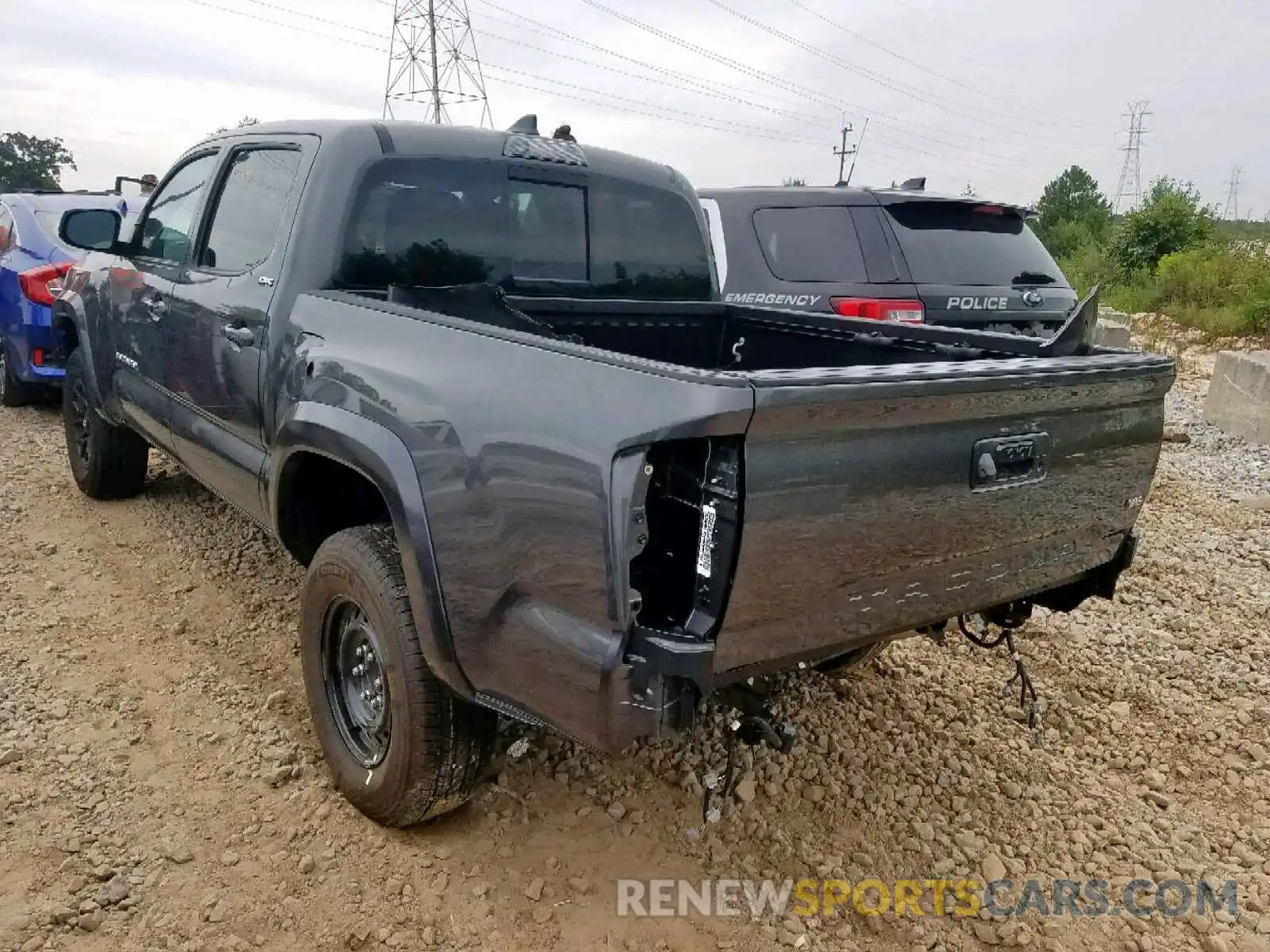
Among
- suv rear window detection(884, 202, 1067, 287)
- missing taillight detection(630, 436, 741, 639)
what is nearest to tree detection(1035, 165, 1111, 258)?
suv rear window detection(884, 202, 1067, 287)

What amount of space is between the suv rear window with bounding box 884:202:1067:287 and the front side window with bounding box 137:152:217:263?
353 centimetres

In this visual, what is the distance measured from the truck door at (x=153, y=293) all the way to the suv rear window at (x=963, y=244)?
3.58 m

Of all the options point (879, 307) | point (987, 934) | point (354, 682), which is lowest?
point (987, 934)

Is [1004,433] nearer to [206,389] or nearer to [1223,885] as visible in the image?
[1223,885]

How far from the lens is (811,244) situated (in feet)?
17.6

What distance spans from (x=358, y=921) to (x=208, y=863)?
0.49 metres

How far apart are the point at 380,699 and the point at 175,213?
2.56m

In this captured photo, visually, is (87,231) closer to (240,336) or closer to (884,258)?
(240,336)

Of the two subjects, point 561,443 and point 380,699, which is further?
point 380,699

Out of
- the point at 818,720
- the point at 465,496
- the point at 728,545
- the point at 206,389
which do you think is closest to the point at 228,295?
the point at 206,389

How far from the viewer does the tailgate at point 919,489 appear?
1.87 m

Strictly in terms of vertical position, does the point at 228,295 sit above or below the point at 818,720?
above

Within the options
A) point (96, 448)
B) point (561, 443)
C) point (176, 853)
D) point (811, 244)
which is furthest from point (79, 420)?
point (561, 443)

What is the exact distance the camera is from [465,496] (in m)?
2.14
